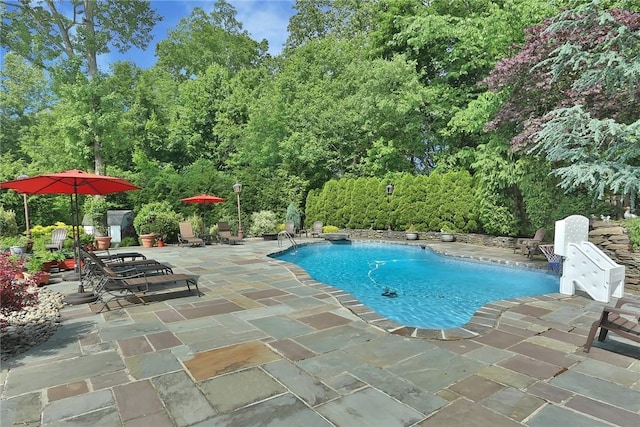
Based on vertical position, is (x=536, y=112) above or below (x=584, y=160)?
above

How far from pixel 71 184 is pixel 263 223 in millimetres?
10756

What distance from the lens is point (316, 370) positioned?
10.8 ft

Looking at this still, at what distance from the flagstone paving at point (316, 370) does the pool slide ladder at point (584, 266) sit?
2.28ft

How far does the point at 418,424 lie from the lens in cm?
247

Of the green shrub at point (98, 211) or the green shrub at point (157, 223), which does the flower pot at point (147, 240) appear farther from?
the green shrub at point (98, 211)

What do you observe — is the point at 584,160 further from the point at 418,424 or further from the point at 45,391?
the point at 45,391

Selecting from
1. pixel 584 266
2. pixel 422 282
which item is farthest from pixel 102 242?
pixel 584 266

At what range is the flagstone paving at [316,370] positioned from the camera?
2.58 meters

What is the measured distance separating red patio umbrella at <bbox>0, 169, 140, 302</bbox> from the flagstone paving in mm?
2099

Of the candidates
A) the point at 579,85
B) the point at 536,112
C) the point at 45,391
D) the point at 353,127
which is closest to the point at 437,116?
the point at 353,127

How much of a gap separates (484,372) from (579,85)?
332 inches

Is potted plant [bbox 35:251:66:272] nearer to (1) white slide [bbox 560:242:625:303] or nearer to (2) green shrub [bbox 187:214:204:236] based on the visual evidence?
(2) green shrub [bbox 187:214:204:236]

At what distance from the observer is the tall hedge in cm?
1441

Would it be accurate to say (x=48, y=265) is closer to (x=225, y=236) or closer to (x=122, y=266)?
(x=122, y=266)
